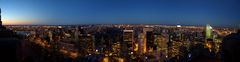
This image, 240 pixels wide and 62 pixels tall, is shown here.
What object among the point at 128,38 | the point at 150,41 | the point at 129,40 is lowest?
the point at 150,41

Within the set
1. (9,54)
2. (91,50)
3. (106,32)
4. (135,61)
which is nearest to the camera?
(9,54)

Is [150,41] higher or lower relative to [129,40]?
lower

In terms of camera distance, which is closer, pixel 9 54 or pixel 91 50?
pixel 9 54

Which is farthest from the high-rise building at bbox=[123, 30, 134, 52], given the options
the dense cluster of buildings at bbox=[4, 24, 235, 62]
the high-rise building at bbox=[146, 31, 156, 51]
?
the high-rise building at bbox=[146, 31, 156, 51]

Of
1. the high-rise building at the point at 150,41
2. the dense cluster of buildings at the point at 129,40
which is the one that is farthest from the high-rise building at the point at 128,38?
the high-rise building at the point at 150,41

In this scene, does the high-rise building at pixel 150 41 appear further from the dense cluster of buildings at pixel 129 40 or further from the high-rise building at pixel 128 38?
the high-rise building at pixel 128 38

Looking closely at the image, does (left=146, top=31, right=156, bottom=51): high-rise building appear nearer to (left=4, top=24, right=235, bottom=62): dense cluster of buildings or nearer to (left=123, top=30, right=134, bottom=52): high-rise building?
(left=4, top=24, right=235, bottom=62): dense cluster of buildings

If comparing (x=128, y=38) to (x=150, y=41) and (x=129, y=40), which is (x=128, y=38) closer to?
(x=129, y=40)

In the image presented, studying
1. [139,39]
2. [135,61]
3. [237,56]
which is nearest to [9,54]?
[237,56]

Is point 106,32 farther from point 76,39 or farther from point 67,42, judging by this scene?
point 67,42

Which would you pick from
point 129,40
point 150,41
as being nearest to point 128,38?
point 129,40

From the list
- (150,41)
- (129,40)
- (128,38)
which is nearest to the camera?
(129,40)
